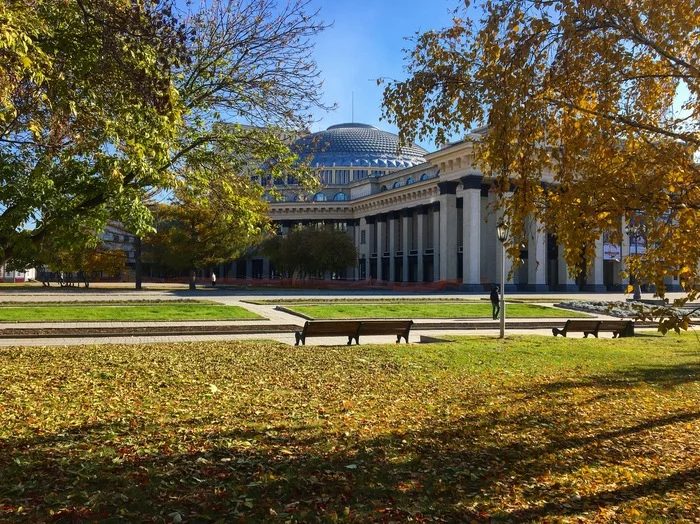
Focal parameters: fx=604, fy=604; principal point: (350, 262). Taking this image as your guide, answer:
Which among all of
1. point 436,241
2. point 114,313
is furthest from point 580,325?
point 436,241

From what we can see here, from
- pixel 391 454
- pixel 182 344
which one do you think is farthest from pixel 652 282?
pixel 182 344

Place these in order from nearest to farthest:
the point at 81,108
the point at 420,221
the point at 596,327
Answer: the point at 81,108 → the point at 596,327 → the point at 420,221

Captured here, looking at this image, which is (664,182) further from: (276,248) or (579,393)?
(276,248)

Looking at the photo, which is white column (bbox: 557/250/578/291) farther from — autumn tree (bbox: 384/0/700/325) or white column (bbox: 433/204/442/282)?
autumn tree (bbox: 384/0/700/325)

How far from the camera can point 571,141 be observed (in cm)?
734

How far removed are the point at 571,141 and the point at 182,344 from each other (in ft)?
34.8

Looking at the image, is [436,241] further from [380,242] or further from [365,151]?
[365,151]

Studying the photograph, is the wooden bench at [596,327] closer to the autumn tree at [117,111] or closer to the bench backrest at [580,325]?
the bench backrest at [580,325]

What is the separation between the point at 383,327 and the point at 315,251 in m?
49.3

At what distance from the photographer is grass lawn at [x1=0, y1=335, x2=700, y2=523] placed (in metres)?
4.59

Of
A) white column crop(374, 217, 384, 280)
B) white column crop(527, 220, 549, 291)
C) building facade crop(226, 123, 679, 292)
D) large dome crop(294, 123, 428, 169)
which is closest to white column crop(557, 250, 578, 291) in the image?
building facade crop(226, 123, 679, 292)

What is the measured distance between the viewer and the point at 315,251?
65375mm

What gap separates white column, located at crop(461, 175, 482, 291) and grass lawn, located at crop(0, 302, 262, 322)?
36.5 metres

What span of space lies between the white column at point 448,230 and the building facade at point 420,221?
4.2 inches
